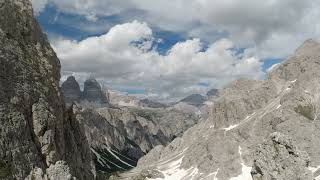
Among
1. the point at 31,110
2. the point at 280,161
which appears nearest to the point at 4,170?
the point at 31,110

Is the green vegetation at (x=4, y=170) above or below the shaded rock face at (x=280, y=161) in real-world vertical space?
above

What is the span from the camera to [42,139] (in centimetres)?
6394

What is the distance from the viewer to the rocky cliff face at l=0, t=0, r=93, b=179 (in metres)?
57.4

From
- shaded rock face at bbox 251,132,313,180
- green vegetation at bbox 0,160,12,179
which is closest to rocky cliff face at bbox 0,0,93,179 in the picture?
green vegetation at bbox 0,160,12,179

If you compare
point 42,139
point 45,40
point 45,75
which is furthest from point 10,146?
point 45,40

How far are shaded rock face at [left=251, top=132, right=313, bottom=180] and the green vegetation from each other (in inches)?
1338

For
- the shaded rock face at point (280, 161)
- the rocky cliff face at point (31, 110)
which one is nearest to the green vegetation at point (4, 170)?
the rocky cliff face at point (31, 110)

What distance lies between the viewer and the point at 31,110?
64.0 metres

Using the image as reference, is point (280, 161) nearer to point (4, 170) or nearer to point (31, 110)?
point (31, 110)

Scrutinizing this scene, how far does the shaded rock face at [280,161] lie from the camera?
201 feet

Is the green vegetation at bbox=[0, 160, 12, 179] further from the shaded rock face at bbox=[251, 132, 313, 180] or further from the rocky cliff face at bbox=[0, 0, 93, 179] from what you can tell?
the shaded rock face at bbox=[251, 132, 313, 180]

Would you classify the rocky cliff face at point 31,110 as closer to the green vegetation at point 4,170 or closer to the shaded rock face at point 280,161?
the green vegetation at point 4,170

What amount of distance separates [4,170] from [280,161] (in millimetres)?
37030

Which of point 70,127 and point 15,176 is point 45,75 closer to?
point 70,127
